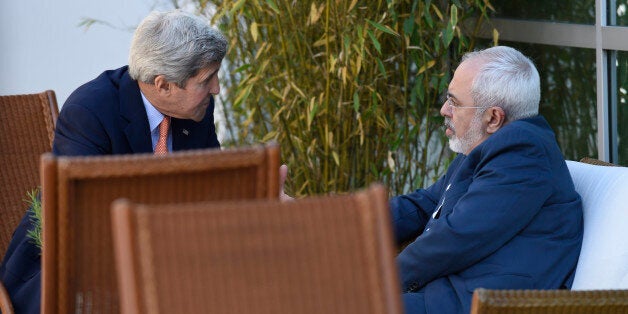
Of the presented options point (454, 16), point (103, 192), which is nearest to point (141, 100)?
point (103, 192)

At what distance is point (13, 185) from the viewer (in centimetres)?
321

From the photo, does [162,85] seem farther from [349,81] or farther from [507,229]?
[349,81]

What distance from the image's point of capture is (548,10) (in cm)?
426

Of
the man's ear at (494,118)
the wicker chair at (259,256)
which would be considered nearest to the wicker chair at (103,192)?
the wicker chair at (259,256)

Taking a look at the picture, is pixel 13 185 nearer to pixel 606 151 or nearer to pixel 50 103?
pixel 50 103

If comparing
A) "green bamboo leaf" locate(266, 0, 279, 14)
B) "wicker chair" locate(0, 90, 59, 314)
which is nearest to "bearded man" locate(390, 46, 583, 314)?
"wicker chair" locate(0, 90, 59, 314)

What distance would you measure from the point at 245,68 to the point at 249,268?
327 centimetres

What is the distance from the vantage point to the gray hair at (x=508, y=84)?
264 cm

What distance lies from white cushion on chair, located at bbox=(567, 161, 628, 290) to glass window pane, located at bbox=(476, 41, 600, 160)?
61.5 inches

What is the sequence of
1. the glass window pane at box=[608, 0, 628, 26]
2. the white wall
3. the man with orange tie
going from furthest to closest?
1. the white wall
2. the glass window pane at box=[608, 0, 628, 26]
3. the man with orange tie

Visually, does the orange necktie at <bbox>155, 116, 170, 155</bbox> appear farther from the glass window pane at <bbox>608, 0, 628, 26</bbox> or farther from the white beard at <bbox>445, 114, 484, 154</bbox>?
the glass window pane at <bbox>608, 0, 628, 26</bbox>

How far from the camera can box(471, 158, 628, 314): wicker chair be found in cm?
192

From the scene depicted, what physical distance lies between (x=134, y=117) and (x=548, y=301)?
133 centimetres

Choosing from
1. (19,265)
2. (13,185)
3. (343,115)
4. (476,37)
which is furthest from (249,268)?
(476,37)
